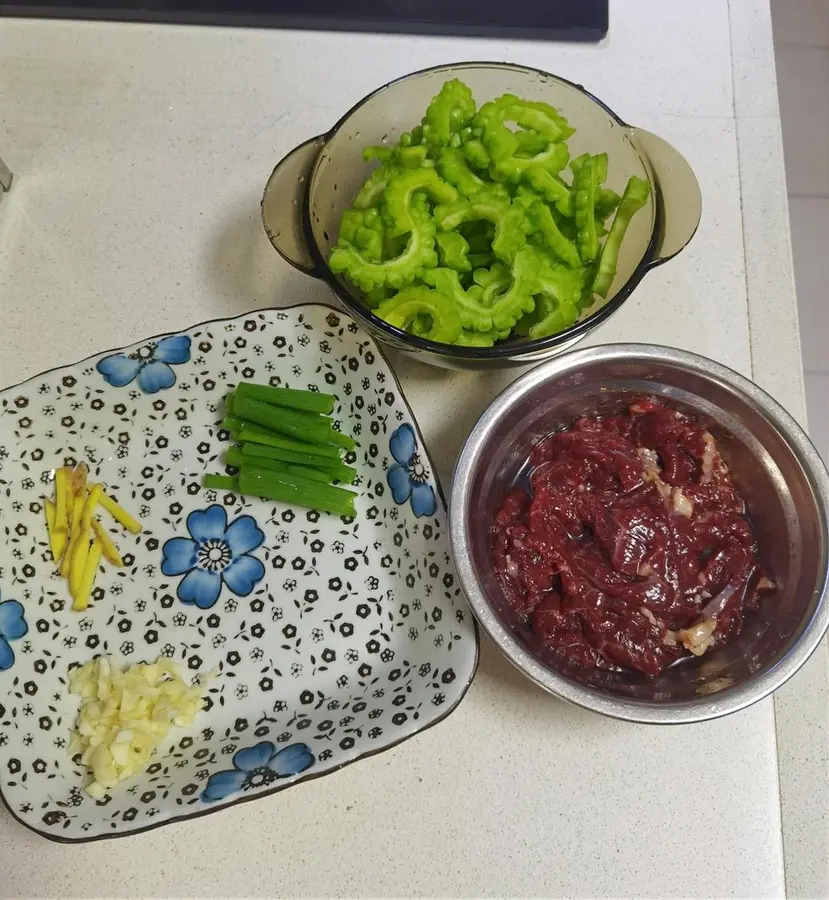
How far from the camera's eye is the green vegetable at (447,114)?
1.02 m

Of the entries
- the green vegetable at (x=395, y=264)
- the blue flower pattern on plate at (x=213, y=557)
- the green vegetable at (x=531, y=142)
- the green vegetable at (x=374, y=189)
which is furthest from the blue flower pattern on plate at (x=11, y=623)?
the green vegetable at (x=531, y=142)

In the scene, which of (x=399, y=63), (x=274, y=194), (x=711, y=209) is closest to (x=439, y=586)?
(x=274, y=194)

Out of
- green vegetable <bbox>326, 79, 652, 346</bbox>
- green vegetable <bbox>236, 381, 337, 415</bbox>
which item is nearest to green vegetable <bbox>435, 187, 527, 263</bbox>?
green vegetable <bbox>326, 79, 652, 346</bbox>

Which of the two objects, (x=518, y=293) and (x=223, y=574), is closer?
(x=518, y=293)

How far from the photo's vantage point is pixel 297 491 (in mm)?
1143

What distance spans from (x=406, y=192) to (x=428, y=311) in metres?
0.17

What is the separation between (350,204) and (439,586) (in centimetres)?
61

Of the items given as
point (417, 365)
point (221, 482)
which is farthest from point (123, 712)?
point (417, 365)

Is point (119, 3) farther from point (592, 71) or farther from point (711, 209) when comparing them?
point (711, 209)

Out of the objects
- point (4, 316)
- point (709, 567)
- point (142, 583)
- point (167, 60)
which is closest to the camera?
point (709, 567)

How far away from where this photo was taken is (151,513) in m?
Result: 1.18

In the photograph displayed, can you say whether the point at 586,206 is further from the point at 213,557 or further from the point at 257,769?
the point at 257,769

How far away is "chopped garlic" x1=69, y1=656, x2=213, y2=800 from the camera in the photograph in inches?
38.8

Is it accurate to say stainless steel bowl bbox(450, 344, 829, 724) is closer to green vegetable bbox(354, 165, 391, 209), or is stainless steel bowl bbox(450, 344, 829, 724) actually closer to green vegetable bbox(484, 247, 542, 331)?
green vegetable bbox(484, 247, 542, 331)
